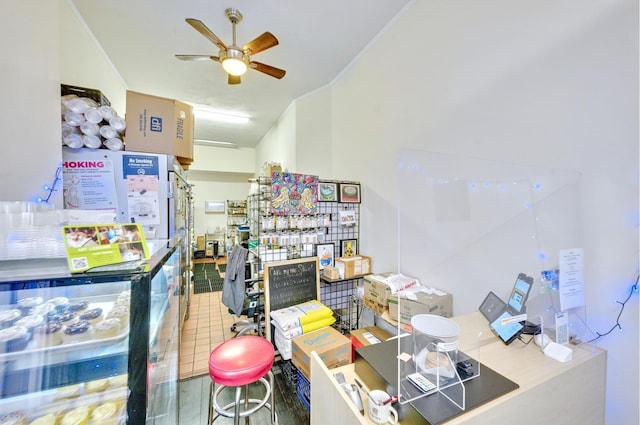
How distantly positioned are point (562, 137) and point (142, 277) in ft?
6.73

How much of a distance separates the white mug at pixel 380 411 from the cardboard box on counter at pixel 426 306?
961 mm

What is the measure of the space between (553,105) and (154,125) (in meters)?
2.58

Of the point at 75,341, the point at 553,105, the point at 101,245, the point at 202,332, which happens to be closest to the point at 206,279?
the point at 202,332

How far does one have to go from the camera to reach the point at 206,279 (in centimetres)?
552

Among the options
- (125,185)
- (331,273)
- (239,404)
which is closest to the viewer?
(239,404)

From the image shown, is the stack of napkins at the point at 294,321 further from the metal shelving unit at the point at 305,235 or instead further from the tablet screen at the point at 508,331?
the tablet screen at the point at 508,331

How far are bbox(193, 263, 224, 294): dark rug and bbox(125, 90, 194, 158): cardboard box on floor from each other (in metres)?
3.68

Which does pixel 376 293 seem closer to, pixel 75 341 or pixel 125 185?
pixel 75 341

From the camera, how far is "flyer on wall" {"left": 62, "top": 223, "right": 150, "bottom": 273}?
705 mm

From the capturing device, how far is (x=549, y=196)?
1354 millimetres

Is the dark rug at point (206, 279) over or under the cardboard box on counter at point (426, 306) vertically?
under

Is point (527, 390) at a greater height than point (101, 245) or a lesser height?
lesser

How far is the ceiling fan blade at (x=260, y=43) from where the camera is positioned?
2305mm

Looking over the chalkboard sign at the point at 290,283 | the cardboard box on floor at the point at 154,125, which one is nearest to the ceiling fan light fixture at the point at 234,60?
the cardboard box on floor at the point at 154,125
